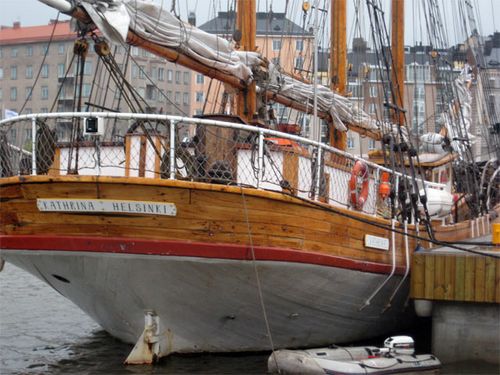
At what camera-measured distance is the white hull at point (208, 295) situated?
13.3 metres

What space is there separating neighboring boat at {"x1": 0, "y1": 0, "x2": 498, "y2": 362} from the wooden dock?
2.61 feet

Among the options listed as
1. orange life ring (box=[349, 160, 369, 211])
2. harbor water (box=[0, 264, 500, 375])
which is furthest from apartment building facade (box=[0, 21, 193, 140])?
orange life ring (box=[349, 160, 369, 211])

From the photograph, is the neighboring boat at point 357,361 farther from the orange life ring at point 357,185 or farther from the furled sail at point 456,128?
the furled sail at point 456,128

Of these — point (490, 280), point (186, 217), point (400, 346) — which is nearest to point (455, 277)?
point (490, 280)

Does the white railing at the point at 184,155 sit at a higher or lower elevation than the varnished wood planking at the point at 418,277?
higher

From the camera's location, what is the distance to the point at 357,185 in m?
15.2

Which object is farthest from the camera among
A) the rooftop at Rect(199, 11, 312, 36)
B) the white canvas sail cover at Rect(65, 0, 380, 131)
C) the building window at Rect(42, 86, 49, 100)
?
the building window at Rect(42, 86, 49, 100)

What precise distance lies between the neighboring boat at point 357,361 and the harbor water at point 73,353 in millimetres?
436

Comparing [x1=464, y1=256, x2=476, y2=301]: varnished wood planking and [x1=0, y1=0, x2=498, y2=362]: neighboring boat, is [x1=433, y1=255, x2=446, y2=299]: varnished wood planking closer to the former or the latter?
[x1=464, y1=256, x2=476, y2=301]: varnished wood planking

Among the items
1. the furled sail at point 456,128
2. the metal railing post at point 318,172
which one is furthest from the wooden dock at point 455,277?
the furled sail at point 456,128

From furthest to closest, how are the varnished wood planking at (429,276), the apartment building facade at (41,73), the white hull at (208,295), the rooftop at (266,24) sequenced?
the apartment building facade at (41,73) → the rooftop at (266,24) → the varnished wood planking at (429,276) → the white hull at (208,295)

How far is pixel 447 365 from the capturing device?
14.3 meters

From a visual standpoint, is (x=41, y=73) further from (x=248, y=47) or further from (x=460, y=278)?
(x=460, y=278)

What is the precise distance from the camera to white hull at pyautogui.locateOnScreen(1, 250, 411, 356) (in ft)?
43.8
